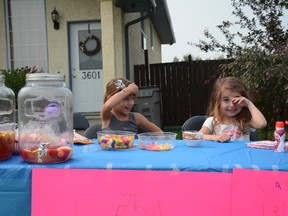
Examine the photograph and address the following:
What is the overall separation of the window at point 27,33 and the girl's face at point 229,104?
20.3 feet

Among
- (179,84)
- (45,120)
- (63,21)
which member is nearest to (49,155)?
(45,120)

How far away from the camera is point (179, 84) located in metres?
9.38

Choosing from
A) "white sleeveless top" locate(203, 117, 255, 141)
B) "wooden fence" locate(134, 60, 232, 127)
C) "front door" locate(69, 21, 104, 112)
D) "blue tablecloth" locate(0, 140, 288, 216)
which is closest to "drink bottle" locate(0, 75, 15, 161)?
"blue tablecloth" locate(0, 140, 288, 216)

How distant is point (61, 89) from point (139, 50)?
9.13m

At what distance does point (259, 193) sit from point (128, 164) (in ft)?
1.80

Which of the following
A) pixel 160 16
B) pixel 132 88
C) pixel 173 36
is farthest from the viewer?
pixel 173 36

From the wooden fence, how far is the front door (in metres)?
1.77

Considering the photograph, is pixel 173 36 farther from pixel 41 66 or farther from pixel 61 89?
pixel 61 89

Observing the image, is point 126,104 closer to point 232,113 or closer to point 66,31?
point 232,113

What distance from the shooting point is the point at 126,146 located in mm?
1738

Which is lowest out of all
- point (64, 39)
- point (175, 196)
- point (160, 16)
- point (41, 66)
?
point (175, 196)

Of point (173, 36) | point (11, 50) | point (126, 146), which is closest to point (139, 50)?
point (11, 50)

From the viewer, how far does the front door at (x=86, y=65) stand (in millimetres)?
7613

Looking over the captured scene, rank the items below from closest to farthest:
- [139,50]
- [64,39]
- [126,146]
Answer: [126,146] → [64,39] → [139,50]
